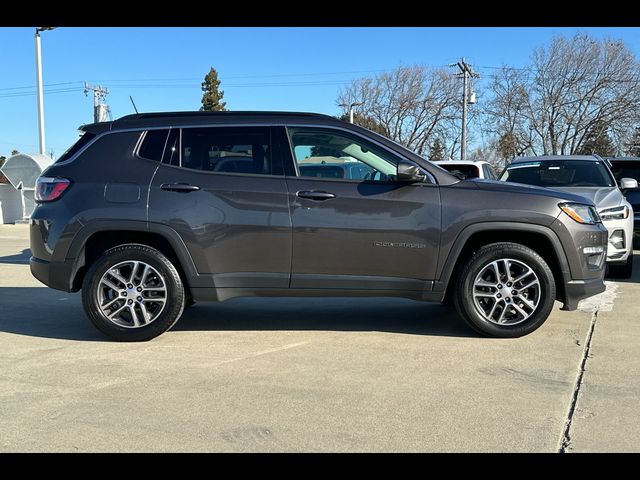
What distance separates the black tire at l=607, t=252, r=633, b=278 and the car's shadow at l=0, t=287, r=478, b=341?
11.0 ft

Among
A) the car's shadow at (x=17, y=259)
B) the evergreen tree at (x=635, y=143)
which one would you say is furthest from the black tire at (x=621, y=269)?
the evergreen tree at (x=635, y=143)

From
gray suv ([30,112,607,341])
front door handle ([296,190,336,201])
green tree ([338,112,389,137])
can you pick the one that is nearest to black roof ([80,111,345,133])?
gray suv ([30,112,607,341])

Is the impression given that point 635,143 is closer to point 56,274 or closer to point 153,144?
point 153,144

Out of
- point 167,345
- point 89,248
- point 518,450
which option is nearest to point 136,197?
point 89,248

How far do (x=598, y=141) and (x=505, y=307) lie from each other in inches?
1442

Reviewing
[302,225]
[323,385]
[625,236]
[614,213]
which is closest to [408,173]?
[302,225]

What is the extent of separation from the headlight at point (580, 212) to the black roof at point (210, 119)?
2.10m

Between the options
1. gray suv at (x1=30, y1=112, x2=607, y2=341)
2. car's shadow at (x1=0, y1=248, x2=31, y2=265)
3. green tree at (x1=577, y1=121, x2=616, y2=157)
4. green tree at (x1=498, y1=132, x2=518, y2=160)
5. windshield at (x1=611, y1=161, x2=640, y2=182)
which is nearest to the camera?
gray suv at (x1=30, y1=112, x2=607, y2=341)

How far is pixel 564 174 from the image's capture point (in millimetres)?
9016

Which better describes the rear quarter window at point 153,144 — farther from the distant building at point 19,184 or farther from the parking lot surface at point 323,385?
the distant building at point 19,184

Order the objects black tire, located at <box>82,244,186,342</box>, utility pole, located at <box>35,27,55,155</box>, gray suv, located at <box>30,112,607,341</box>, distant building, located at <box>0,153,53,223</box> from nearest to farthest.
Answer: gray suv, located at <box>30,112,607,341</box>, black tire, located at <box>82,244,186,342</box>, distant building, located at <box>0,153,53,223</box>, utility pole, located at <box>35,27,55,155</box>

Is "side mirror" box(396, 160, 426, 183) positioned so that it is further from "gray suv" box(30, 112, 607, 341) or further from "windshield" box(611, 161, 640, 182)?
"windshield" box(611, 161, 640, 182)

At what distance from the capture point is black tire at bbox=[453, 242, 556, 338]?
5.09m

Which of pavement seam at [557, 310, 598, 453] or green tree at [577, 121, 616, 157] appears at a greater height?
green tree at [577, 121, 616, 157]
